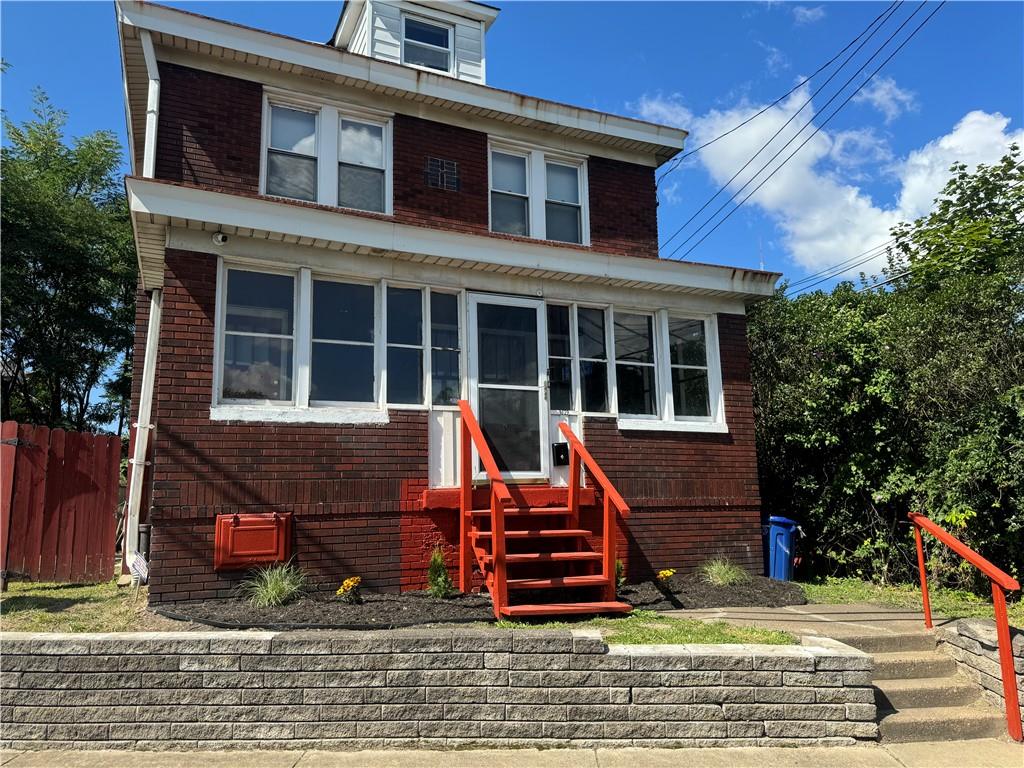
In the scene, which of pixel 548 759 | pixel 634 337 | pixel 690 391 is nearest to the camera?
pixel 548 759

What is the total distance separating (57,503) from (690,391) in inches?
290

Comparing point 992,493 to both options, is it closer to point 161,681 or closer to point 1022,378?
point 1022,378

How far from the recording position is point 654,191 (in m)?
9.82

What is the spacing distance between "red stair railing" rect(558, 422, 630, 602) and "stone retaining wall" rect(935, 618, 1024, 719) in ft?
8.89

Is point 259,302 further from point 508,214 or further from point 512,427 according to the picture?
point 508,214

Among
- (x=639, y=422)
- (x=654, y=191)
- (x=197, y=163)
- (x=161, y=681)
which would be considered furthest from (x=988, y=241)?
(x=161, y=681)

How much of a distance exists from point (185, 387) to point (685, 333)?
5.83 meters

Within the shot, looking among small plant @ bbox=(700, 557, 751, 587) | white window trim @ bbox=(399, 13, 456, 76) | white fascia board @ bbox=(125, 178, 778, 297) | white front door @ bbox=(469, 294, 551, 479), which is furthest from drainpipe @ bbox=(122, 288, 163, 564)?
small plant @ bbox=(700, 557, 751, 587)

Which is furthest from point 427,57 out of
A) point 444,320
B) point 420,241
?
point 444,320

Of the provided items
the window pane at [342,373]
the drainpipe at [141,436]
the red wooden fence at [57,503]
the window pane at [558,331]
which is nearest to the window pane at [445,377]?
the window pane at [342,373]

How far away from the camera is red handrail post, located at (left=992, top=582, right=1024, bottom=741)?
4766mm

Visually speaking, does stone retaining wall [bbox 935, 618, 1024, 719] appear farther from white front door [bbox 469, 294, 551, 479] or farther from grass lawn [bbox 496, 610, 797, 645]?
white front door [bbox 469, 294, 551, 479]

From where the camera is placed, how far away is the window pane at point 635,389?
8.50 meters

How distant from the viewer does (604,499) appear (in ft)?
A: 22.5
